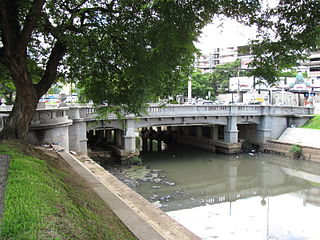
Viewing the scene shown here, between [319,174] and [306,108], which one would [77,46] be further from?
[306,108]

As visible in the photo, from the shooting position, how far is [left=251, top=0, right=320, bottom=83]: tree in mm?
4793

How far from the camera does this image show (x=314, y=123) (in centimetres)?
2750

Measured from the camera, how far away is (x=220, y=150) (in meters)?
27.6

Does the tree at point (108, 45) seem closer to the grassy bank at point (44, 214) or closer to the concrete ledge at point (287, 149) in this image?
the grassy bank at point (44, 214)

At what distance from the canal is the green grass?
4.52m

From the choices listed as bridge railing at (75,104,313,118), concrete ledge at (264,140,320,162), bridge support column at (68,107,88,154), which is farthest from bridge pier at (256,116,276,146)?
bridge support column at (68,107,88,154)

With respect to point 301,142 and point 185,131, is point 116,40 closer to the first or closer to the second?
point 301,142

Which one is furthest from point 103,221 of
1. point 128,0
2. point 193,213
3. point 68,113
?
point 68,113

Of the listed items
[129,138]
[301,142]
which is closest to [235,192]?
[129,138]

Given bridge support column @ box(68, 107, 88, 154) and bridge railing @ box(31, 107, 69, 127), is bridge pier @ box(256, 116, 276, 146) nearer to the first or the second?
bridge support column @ box(68, 107, 88, 154)

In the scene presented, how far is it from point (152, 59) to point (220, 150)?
21.2m

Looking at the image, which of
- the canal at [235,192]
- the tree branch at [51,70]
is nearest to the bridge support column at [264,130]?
the canal at [235,192]

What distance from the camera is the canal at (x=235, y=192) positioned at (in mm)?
11482

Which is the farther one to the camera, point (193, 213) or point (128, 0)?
point (193, 213)
